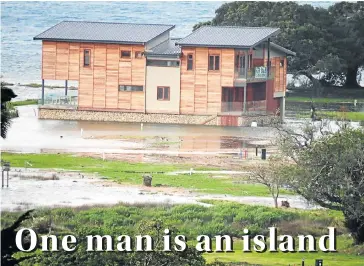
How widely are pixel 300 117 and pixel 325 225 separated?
85.4 ft

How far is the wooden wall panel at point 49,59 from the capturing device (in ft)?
213

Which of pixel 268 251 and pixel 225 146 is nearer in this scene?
pixel 268 251

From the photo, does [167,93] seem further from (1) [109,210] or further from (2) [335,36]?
(1) [109,210]

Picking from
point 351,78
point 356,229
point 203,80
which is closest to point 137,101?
point 203,80

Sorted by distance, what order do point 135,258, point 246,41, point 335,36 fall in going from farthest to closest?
point 335,36 < point 246,41 < point 135,258

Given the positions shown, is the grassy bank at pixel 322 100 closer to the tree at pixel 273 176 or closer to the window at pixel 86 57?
the window at pixel 86 57

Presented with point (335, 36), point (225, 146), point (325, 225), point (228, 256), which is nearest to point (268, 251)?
point (228, 256)

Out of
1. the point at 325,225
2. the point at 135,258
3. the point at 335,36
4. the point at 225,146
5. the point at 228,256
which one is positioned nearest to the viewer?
the point at 135,258

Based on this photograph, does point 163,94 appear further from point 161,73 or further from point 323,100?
point 323,100

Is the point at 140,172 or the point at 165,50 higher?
the point at 165,50

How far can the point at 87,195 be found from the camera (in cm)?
4281

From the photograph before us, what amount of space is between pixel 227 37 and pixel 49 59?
25.7ft

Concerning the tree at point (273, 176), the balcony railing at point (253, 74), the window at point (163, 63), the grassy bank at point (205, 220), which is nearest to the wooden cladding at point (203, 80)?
the balcony railing at point (253, 74)

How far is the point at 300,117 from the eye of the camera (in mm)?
64750
